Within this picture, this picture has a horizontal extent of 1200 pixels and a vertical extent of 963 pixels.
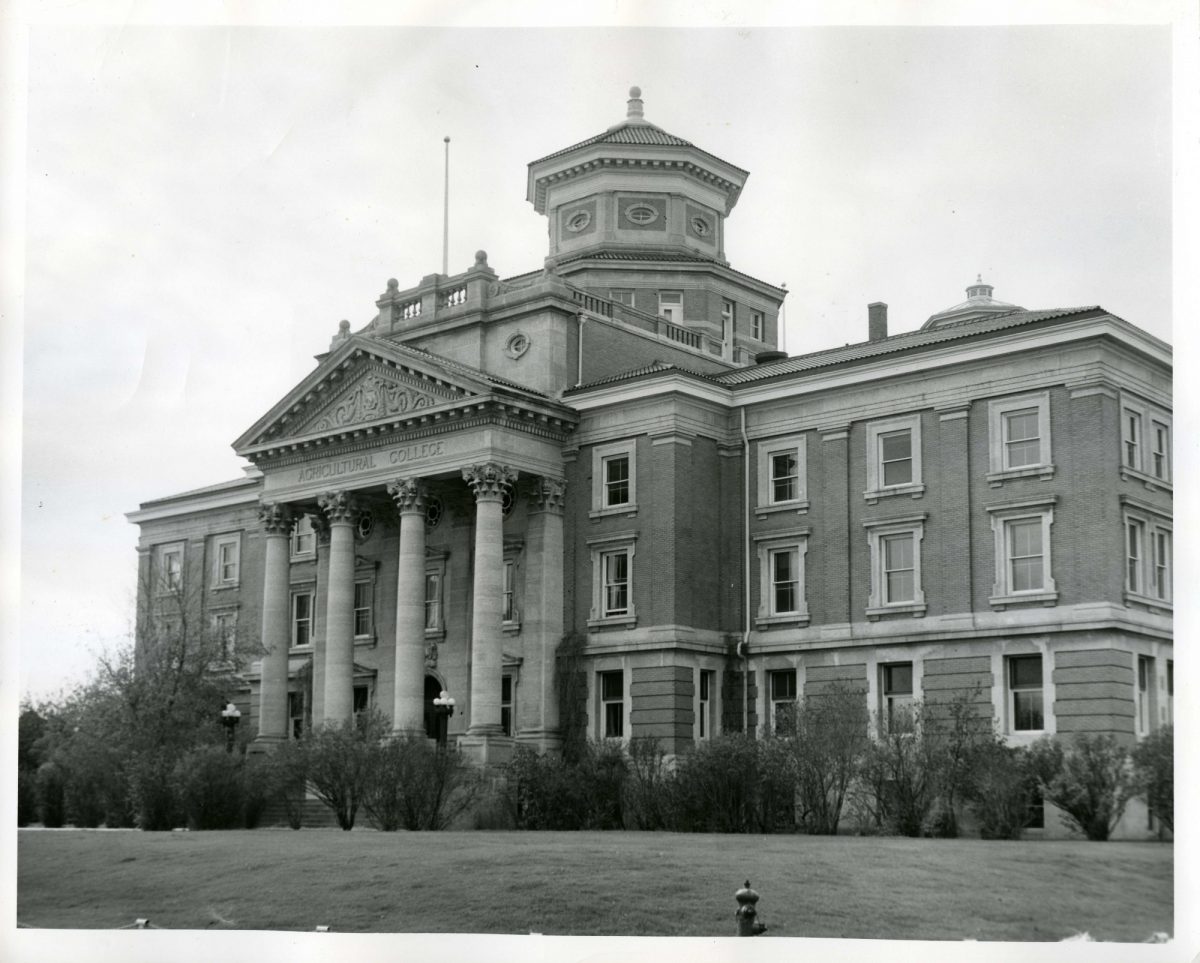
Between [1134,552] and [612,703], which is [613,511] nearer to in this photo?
[612,703]

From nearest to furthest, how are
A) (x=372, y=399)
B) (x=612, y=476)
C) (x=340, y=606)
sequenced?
1. (x=612, y=476)
2. (x=372, y=399)
3. (x=340, y=606)

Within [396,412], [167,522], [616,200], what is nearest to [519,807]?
[396,412]

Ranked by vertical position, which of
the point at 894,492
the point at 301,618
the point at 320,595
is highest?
the point at 894,492

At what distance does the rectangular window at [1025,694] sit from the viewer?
146ft

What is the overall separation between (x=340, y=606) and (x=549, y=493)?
27.3 feet

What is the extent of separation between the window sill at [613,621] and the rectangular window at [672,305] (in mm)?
15263

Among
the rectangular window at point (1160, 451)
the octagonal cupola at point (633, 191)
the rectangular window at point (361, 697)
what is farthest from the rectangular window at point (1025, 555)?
the rectangular window at point (361, 697)

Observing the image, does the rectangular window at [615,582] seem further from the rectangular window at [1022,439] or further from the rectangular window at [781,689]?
the rectangular window at [1022,439]

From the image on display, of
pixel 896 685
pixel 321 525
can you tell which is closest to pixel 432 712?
pixel 321 525

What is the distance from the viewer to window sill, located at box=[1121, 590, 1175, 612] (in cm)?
4397

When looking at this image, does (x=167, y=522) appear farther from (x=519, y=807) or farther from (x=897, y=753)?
(x=897, y=753)

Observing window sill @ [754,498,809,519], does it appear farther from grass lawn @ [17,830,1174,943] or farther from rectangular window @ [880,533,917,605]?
grass lawn @ [17,830,1174,943]

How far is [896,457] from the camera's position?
4884 centimetres

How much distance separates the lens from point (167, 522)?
7081 centimetres
